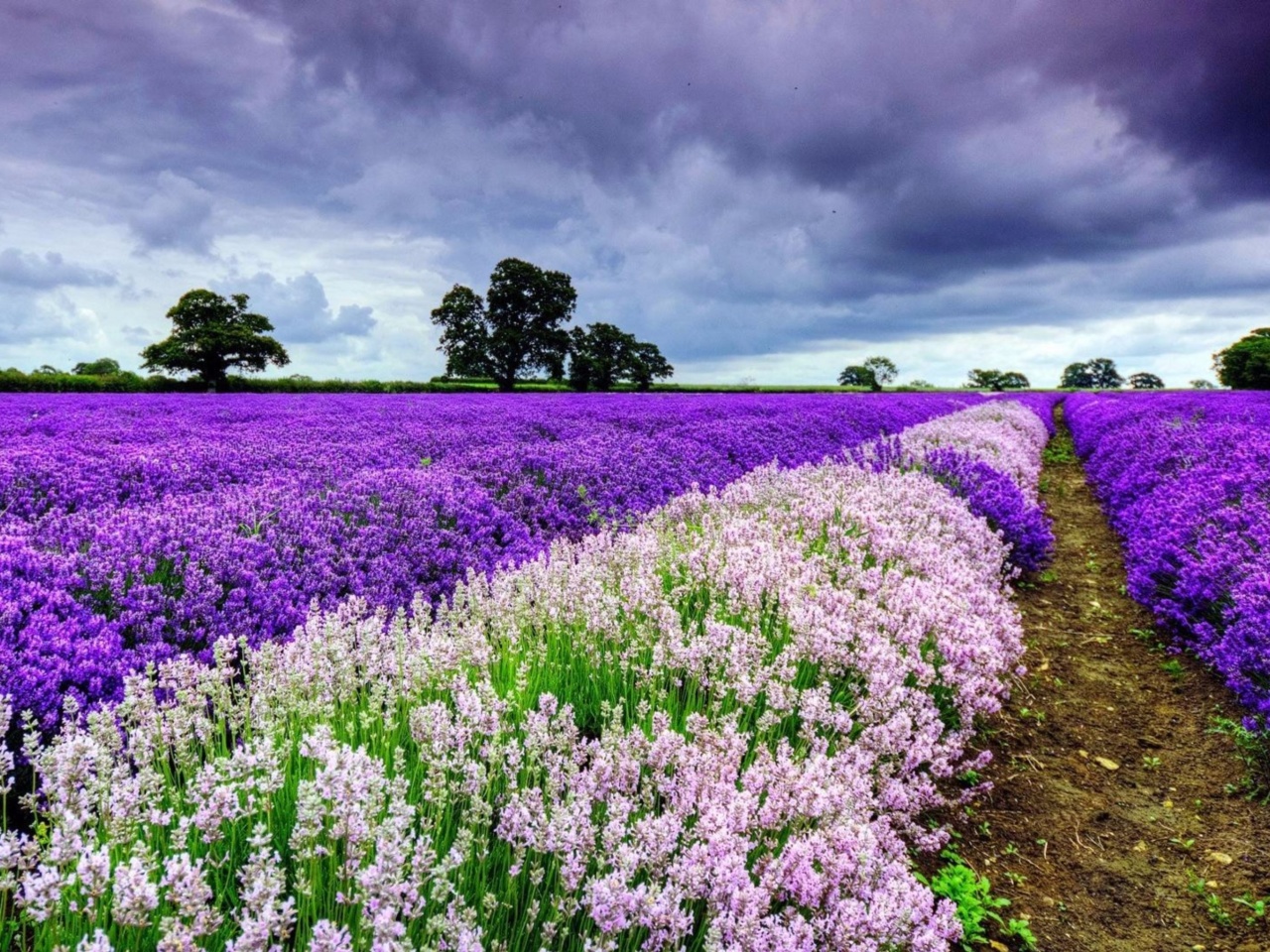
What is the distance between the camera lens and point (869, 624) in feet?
11.8

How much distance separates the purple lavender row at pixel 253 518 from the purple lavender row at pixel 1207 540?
4711 millimetres

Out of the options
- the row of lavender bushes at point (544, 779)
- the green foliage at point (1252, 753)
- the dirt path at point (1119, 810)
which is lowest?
the dirt path at point (1119, 810)

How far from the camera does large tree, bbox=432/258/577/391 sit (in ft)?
144

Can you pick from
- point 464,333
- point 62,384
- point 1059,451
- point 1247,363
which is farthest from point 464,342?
point 1247,363

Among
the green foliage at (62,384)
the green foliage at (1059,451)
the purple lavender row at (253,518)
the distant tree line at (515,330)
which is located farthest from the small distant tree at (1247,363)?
the green foliage at (62,384)

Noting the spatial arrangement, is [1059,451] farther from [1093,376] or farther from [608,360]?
[1093,376]

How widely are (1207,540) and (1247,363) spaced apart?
214 ft

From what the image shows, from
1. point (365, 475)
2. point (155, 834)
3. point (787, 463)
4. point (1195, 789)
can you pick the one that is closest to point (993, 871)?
point (1195, 789)

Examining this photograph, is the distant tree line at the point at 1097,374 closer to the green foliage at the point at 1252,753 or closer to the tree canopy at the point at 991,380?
the tree canopy at the point at 991,380

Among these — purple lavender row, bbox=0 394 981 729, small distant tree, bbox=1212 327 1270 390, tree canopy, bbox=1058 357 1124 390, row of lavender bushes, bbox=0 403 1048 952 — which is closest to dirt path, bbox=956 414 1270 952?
row of lavender bushes, bbox=0 403 1048 952

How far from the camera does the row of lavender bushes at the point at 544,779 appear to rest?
159 cm

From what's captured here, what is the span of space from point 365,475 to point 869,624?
4733 millimetres

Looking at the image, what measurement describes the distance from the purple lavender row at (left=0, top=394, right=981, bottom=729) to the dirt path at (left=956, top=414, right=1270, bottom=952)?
3388mm

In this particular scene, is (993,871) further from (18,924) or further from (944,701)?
(18,924)
